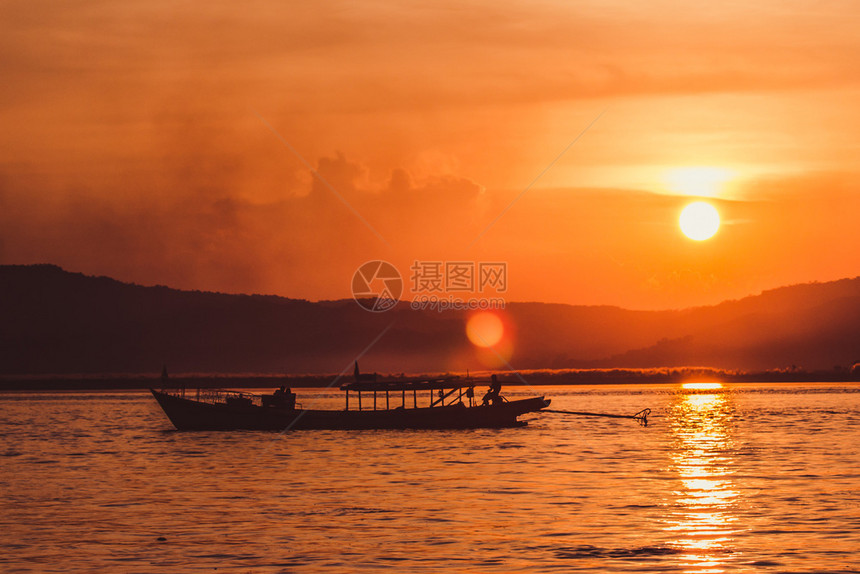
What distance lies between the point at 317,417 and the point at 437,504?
118ft

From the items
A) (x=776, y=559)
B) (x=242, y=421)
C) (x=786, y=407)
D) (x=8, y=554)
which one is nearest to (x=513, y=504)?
(x=776, y=559)

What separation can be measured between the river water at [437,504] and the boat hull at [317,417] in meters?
2.83

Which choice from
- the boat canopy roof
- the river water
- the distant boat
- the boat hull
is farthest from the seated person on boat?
the river water

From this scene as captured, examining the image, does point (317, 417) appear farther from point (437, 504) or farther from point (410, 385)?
point (437, 504)

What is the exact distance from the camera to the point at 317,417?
235ft

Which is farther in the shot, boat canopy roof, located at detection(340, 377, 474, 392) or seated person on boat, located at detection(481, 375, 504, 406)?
seated person on boat, located at detection(481, 375, 504, 406)

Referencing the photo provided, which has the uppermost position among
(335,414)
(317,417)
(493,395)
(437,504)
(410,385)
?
(410,385)

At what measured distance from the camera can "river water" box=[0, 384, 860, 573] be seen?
87.3 ft

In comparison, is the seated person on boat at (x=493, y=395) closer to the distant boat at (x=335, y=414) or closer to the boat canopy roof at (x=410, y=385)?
the distant boat at (x=335, y=414)

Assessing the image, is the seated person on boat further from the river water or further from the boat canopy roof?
the river water

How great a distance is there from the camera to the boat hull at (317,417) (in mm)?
71506

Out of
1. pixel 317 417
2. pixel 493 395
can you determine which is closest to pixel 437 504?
pixel 317 417

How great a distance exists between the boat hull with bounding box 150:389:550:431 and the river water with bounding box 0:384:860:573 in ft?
9.29

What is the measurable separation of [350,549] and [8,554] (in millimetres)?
9421
